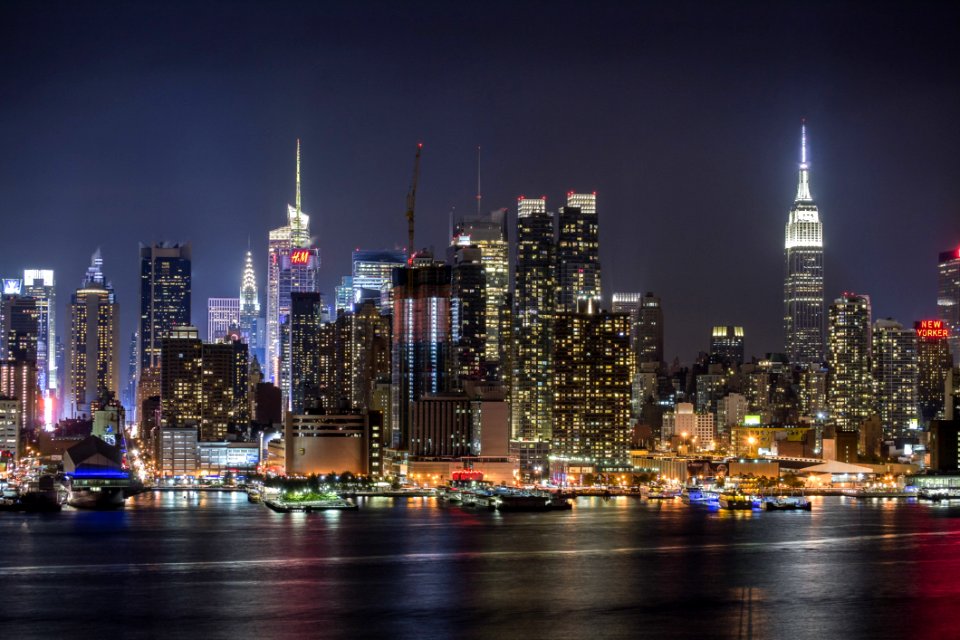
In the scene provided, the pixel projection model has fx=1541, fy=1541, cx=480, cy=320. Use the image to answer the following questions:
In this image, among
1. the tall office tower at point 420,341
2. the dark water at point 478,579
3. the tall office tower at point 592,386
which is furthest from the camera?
the tall office tower at point 420,341

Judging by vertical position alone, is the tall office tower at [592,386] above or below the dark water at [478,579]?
above

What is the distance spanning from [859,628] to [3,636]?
25822 millimetres

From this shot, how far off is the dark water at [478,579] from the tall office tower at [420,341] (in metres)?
82.3

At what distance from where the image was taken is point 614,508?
→ 115688 millimetres

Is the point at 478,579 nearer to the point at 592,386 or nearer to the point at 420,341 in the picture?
the point at 592,386

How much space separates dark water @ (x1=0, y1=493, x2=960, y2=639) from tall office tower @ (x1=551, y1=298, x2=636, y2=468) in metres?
71.3

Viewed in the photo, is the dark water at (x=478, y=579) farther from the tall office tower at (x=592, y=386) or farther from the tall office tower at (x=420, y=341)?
the tall office tower at (x=420, y=341)

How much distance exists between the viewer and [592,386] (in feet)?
552

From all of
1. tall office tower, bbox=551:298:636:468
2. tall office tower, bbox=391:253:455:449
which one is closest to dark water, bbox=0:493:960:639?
tall office tower, bbox=551:298:636:468

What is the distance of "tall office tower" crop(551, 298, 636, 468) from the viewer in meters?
167

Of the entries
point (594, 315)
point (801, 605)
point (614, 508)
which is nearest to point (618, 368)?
point (594, 315)

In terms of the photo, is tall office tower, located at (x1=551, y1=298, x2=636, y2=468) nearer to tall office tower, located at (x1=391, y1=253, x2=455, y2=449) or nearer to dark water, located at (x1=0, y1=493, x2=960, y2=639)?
tall office tower, located at (x1=391, y1=253, x2=455, y2=449)

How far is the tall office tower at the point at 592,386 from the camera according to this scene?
167 metres

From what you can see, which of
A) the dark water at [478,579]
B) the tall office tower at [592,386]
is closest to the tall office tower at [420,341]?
the tall office tower at [592,386]
